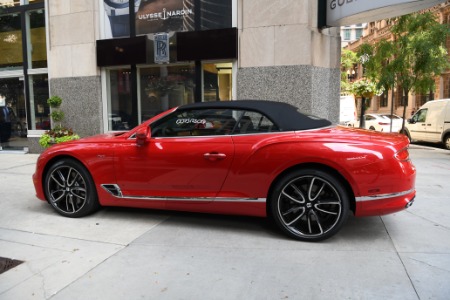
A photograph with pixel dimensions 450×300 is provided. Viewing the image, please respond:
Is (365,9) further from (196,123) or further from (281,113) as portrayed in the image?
(196,123)

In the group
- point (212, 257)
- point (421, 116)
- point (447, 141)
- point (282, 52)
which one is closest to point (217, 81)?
point (282, 52)

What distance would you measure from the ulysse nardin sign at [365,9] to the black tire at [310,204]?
544 cm

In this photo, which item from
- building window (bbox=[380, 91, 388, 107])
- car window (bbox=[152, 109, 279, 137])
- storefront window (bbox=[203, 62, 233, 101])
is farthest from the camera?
building window (bbox=[380, 91, 388, 107])

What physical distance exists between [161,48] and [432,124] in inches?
469

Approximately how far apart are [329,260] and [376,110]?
43514 millimetres

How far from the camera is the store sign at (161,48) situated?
386 inches

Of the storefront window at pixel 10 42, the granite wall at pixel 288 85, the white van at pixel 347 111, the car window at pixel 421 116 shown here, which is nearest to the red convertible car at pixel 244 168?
the granite wall at pixel 288 85

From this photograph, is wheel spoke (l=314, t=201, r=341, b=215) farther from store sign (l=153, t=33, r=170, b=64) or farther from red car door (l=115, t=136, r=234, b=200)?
store sign (l=153, t=33, r=170, b=64)

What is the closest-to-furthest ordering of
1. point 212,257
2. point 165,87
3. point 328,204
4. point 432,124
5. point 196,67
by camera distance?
point 212,257, point 328,204, point 196,67, point 165,87, point 432,124

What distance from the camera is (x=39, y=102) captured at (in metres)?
11.7

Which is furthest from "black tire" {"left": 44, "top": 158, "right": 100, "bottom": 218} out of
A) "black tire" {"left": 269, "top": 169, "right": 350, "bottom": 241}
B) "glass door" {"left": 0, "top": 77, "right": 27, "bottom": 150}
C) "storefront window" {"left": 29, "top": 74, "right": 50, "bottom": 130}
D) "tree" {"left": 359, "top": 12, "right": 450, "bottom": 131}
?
"tree" {"left": 359, "top": 12, "right": 450, "bottom": 131}

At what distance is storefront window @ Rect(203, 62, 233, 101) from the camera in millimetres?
9617

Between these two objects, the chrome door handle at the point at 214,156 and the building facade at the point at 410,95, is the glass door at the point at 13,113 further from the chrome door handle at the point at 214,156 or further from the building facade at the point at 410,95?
the building facade at the point at 410,95

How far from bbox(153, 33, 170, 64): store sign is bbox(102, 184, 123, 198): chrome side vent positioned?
583 cm
